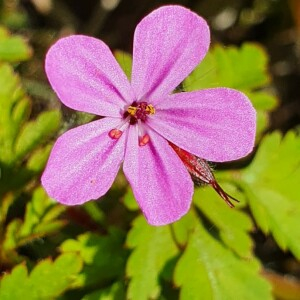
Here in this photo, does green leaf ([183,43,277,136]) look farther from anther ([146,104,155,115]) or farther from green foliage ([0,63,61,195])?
anther ([146,104,155,115])

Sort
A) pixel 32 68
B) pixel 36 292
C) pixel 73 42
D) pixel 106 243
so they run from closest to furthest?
pixel 73 42 → pixel 36 292 → pixel 106 243 → pixel 32 68

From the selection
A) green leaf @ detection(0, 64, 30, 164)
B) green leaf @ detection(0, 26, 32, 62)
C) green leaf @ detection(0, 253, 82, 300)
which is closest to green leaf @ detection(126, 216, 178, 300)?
green leaf @ detection(0, 253, 82, 300)

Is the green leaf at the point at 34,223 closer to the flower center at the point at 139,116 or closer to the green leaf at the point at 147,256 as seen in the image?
the green leaf at the point at 147,256

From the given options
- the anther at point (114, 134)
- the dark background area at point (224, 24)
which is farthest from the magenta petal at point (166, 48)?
the dark background area at point (224, 24)

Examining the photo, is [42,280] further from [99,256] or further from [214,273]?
[214,273]

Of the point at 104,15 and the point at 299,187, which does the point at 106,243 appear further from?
the point at 104,15

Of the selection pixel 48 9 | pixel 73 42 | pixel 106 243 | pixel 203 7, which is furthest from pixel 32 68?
pixel 73 42
